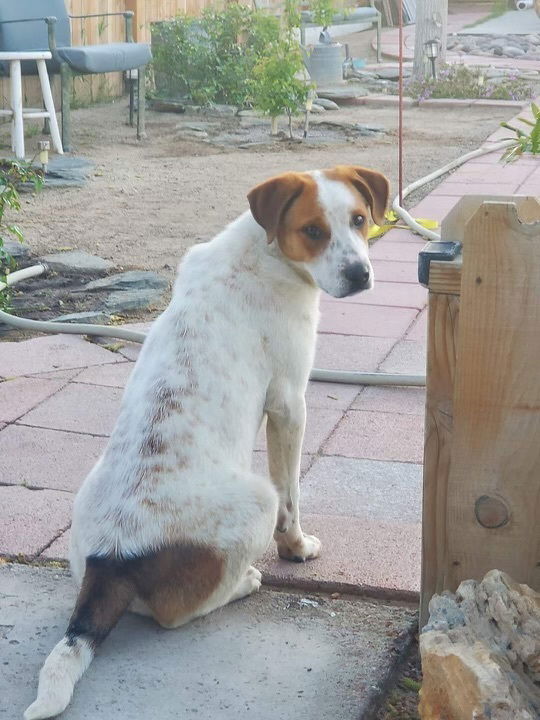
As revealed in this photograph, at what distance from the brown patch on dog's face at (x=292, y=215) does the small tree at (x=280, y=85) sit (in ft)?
26.8

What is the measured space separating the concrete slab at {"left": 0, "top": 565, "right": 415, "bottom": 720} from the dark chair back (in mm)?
8706

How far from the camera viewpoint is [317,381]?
4.82 meters

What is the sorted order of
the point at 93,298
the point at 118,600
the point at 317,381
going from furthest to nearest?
1. the point at 93,298
2. the point at 317,381
3. the point at 118,600

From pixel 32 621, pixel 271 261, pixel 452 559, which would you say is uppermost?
pixel 271 261

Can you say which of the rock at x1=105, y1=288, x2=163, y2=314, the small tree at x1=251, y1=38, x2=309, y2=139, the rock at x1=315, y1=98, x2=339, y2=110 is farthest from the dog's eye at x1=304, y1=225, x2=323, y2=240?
A: the rock at x1=315, y1=98, x2=339, y2=110

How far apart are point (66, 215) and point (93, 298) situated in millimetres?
2243

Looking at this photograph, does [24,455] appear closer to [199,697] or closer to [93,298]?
[199,697]

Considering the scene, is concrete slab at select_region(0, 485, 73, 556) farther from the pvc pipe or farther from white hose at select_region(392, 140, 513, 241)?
white hose at select_region(392, 140, 513, 241)

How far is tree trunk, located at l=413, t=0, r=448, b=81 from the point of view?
1511 cm

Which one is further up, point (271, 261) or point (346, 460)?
point (271, 261)

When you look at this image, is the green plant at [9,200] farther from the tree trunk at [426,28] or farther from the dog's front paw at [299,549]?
the tree trunk at [426,28]

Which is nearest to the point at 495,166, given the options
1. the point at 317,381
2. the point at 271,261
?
the point at 317,381

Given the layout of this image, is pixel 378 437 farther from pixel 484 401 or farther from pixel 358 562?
pixel 484 401

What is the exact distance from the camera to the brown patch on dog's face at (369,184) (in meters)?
3.31
